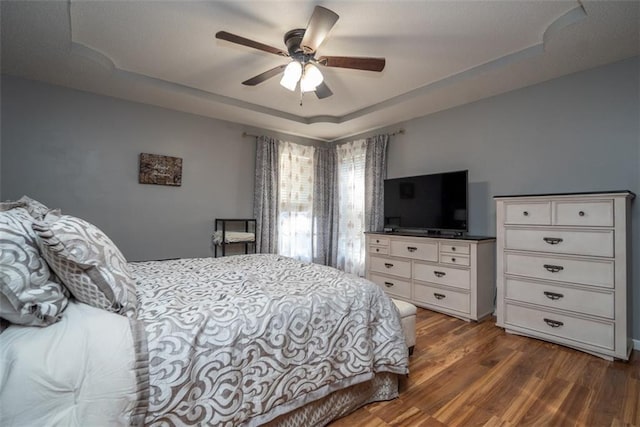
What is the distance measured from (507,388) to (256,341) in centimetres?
166

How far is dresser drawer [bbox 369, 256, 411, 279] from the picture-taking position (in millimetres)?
3482

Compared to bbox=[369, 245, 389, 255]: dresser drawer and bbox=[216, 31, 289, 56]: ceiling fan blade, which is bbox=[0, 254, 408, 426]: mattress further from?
bbox=[369, 245, 389, 255]: dresser drawer

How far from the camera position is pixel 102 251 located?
1237mm

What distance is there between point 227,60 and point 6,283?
2.47 meters

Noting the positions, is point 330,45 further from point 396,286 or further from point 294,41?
point 396,286

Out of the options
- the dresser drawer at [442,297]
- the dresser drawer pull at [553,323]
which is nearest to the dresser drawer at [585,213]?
the dresser drawer pull at [553,323]

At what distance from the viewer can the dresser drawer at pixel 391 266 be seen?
11.4ft

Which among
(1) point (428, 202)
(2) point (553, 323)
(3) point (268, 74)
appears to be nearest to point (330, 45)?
(3) point (268, 74)

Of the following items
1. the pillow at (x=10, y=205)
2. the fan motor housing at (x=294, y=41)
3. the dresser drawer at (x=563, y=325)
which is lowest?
the dresser drawer at (x=563, y=325)

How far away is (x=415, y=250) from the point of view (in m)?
3.39

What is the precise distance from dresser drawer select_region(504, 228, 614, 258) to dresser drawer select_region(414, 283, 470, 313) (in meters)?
0.70

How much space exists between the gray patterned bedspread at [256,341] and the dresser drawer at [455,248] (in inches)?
65.1

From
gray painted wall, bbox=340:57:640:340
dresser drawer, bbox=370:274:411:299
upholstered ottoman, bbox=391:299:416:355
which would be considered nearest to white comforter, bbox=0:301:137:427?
upholstered ottoman, bbox=391:299:416:355

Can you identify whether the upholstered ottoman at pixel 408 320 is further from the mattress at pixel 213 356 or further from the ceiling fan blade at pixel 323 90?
the ceiling fan blade at pixel 323 90
